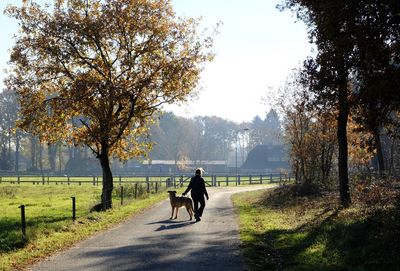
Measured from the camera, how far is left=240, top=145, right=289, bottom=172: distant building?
11950 centimetres

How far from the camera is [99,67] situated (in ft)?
76.7

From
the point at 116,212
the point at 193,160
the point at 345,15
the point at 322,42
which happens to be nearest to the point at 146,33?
the point at 116,212

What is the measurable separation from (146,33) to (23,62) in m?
5.79

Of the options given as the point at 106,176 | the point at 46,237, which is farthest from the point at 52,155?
the point at 46,237

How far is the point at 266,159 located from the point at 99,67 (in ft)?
327

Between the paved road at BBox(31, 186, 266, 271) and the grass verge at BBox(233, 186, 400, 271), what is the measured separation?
53 centimetres

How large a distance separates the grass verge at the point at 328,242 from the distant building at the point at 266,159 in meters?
105

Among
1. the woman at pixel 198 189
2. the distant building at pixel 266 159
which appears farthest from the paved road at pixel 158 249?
the distant building at pixel 266 159

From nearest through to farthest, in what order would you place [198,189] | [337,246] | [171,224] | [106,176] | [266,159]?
1. [337,246]
2. [171,224]
3. [198,189]
4. [106,176]
5. [266,159]

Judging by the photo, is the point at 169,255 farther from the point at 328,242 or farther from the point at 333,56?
the point at 333,56

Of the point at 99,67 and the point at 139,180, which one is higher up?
the point at 99,67

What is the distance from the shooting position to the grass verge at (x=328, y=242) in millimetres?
8930

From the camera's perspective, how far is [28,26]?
863 inches

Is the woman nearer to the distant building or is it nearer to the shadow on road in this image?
the shadow on road
